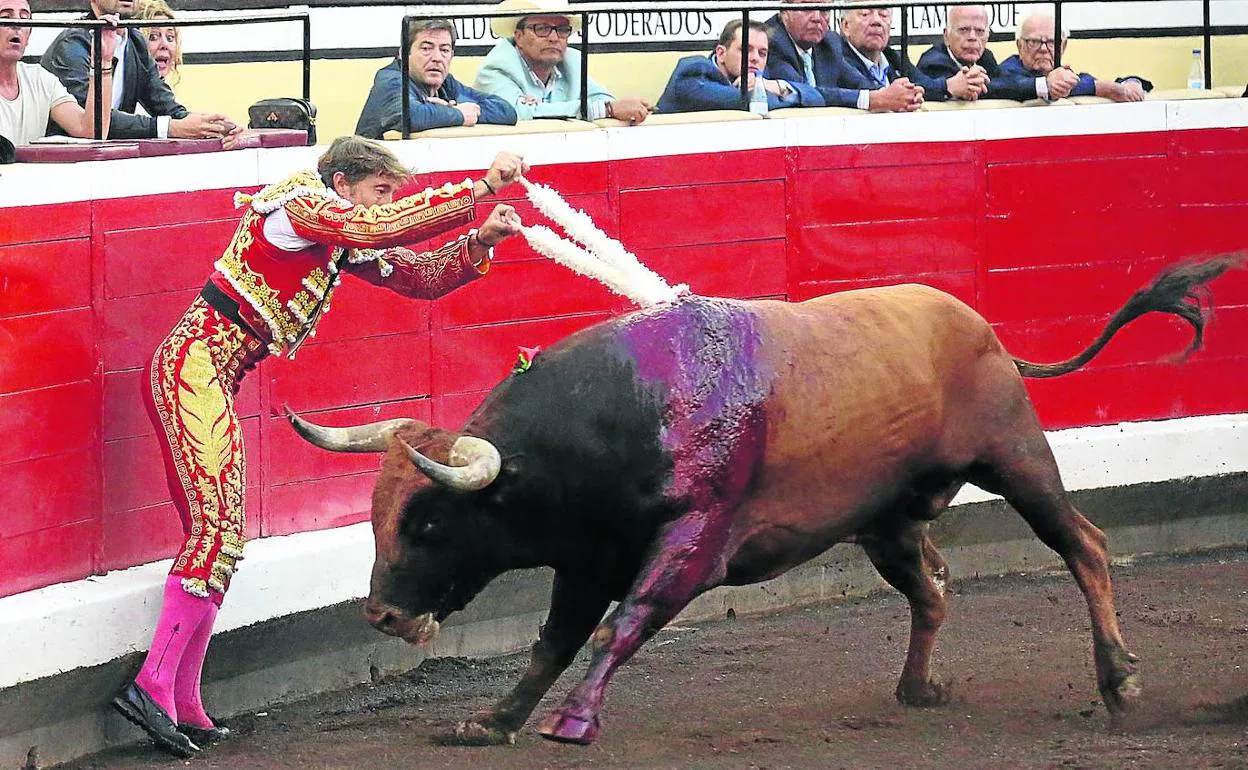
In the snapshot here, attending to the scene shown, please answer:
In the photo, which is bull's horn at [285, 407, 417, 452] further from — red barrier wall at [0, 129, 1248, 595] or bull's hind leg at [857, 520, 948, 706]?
bull's hind leg at [857, 520, 948, 706]

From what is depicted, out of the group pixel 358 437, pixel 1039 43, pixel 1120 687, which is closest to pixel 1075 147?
pixel 1039 43

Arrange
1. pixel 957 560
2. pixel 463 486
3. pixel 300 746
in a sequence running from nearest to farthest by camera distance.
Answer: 1. pixel 463 486
2. pixel 300 746
3. pixel 957 560

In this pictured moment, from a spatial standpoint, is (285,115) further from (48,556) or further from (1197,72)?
(1197,72)

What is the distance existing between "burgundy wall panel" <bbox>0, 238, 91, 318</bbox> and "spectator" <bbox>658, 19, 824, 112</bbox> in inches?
99.5

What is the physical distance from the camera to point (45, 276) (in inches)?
214

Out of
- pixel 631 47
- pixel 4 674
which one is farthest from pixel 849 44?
pixel 4 674

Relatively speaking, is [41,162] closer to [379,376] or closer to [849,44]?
[379,376]

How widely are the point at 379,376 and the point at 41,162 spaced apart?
1395 millimetres

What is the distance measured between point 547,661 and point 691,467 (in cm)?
66

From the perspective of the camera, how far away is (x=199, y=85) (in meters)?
8.02

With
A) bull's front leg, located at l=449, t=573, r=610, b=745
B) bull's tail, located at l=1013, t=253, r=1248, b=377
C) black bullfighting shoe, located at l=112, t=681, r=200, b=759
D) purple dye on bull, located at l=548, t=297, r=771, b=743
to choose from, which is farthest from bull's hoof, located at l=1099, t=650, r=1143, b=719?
black bullfighting shoe, located at l=112, t=681, r=200, b=759

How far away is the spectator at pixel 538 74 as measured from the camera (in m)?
7.12

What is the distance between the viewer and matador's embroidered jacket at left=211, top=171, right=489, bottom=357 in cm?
509

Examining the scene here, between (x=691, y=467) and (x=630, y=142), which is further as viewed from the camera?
(x=630, y=142)
